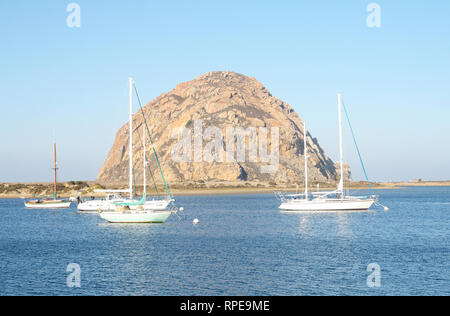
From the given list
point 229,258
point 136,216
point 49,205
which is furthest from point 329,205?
point 49,205

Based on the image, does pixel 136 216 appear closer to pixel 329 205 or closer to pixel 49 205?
pixel 329 205

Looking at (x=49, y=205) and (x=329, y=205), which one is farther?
(x=49, y=205)

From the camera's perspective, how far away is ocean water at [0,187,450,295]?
2878 cm

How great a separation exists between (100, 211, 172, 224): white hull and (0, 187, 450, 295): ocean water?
2.77 ft

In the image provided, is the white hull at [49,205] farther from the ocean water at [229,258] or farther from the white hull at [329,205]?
the white hull at [329,205]

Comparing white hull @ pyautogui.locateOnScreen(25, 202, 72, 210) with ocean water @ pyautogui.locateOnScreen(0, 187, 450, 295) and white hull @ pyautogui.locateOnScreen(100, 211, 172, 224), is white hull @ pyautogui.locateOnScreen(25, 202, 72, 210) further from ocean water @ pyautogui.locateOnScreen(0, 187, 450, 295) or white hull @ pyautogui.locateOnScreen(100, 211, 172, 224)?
white hull @ pyautogui.locateOnScreen(100, 211, 172, 224)

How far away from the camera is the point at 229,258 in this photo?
125ft

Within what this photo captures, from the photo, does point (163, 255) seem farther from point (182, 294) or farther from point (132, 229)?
point (132, 229)

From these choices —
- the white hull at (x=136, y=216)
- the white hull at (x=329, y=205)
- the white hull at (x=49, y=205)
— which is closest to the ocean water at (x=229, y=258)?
the white hull at (x=136, y=216)

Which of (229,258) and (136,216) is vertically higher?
(136,216)

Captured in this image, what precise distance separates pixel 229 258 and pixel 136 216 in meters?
23.9

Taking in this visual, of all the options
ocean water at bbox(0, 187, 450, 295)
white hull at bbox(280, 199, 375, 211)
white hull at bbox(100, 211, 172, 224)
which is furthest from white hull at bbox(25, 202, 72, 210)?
white hull at bbox(280, 199, 375, 211)
